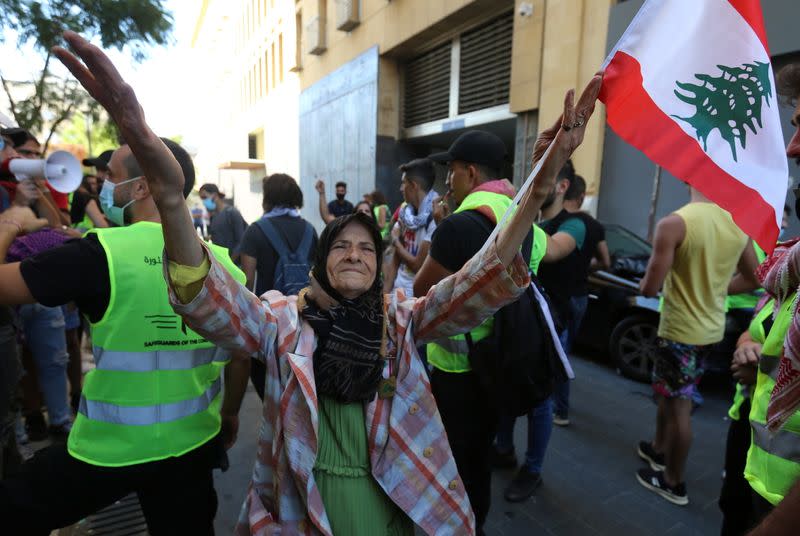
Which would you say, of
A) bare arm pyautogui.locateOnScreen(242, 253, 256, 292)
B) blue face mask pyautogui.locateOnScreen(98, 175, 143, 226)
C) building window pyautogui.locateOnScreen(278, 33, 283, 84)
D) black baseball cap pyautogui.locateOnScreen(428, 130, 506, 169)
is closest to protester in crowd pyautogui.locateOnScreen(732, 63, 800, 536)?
black baseball cap pyautogui.locateOnScreen(428, 130, 506, 169)

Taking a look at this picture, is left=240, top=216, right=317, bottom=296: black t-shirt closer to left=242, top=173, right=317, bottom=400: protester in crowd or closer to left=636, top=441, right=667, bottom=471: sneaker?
left=242, top=173, right=317, bottom=400: protester in crowd

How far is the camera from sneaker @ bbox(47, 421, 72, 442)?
346 centimetres

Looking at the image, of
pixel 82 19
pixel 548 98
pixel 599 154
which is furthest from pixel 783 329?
pixel 82 19

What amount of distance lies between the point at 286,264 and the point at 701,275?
2768mm

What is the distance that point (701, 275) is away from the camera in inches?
114

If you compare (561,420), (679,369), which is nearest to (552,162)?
(679,369)

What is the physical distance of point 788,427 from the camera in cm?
135

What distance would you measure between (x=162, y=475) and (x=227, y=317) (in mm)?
837

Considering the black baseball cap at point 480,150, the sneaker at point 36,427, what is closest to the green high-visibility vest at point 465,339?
the black baseball cap at point 480,150

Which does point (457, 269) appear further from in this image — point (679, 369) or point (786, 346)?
point (679, 369)

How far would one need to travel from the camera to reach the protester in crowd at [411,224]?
4.26m

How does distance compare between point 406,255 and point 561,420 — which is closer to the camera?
point 561,420

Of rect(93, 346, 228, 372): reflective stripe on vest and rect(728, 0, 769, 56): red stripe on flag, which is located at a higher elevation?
rect(728, 0, 769, 56): red stripe on flag

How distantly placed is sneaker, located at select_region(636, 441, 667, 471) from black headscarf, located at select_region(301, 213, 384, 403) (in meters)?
2.59
